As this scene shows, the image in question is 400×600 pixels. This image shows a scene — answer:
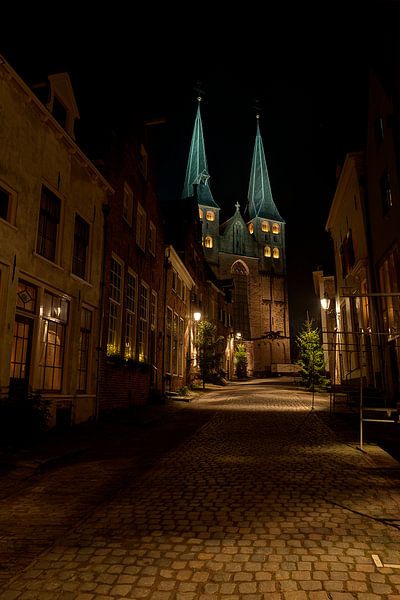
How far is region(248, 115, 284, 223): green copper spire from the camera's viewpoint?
92062mm

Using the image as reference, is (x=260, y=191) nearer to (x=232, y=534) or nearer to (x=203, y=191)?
(x=203, y=191)

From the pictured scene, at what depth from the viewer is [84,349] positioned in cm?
1309

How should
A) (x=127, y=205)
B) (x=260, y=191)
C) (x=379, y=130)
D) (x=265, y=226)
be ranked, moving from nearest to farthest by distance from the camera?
(x=379, y=130) → (x=127, y=205) → (x=265, y=226) → (x=260, y=191)

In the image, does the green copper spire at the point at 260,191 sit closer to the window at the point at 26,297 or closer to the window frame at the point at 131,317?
the window frame at the point at 131,317

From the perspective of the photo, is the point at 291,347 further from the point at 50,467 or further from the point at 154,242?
the point at 50,467

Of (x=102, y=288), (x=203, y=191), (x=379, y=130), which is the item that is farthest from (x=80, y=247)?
(x=203, y=191)

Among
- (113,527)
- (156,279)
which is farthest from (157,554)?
(156,279)

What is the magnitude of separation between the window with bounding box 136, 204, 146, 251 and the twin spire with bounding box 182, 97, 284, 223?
205ft

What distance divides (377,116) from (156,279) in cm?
1106

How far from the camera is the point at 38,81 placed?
36.8 feet

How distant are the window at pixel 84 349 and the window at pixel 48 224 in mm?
2187

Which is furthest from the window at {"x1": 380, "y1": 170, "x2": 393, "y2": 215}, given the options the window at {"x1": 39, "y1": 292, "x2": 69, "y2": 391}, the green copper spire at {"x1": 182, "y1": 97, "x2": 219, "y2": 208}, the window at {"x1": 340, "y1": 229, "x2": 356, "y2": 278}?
the green copper spire at {"x1": 182, "y1": 97, "x2": 219, "y2": 208}

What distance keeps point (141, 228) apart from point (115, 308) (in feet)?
15.7

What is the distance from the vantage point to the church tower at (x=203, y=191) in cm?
7706
